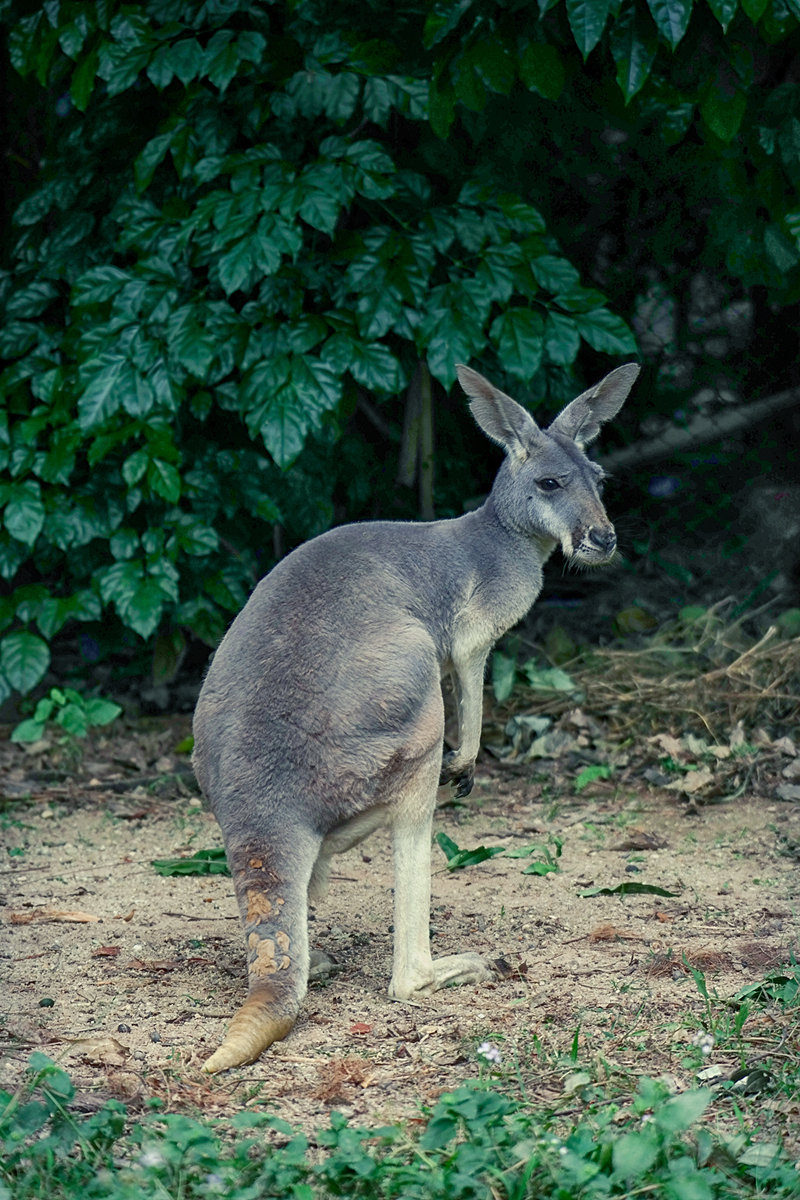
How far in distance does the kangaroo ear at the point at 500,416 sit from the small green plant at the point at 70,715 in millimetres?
2346

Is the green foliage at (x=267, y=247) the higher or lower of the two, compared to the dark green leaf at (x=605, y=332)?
higher

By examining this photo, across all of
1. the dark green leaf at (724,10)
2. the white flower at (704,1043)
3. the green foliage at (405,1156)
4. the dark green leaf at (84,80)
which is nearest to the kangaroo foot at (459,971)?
the white flower at (704,1043)

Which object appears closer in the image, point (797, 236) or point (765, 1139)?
point (765, 1139)

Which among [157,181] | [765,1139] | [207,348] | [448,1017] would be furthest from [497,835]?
[157,181]

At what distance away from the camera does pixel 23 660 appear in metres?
5.40

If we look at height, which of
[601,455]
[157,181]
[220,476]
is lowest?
[601,455]

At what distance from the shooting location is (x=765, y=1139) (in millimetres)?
2379

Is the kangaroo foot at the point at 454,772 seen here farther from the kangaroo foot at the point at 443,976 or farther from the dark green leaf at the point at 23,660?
the dark green leaf at the point at 23,660

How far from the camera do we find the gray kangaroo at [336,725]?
306 cm

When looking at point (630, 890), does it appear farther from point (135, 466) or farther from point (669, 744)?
point (135, 466)

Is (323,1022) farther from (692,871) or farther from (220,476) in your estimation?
(220,476)

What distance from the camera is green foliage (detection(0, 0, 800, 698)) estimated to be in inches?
187

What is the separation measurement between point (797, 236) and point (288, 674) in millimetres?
2613

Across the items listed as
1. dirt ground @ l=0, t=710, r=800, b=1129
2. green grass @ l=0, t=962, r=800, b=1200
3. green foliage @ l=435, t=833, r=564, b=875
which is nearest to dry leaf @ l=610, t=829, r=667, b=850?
dirt ground @ l=0, t=710, r=800, b=1129
